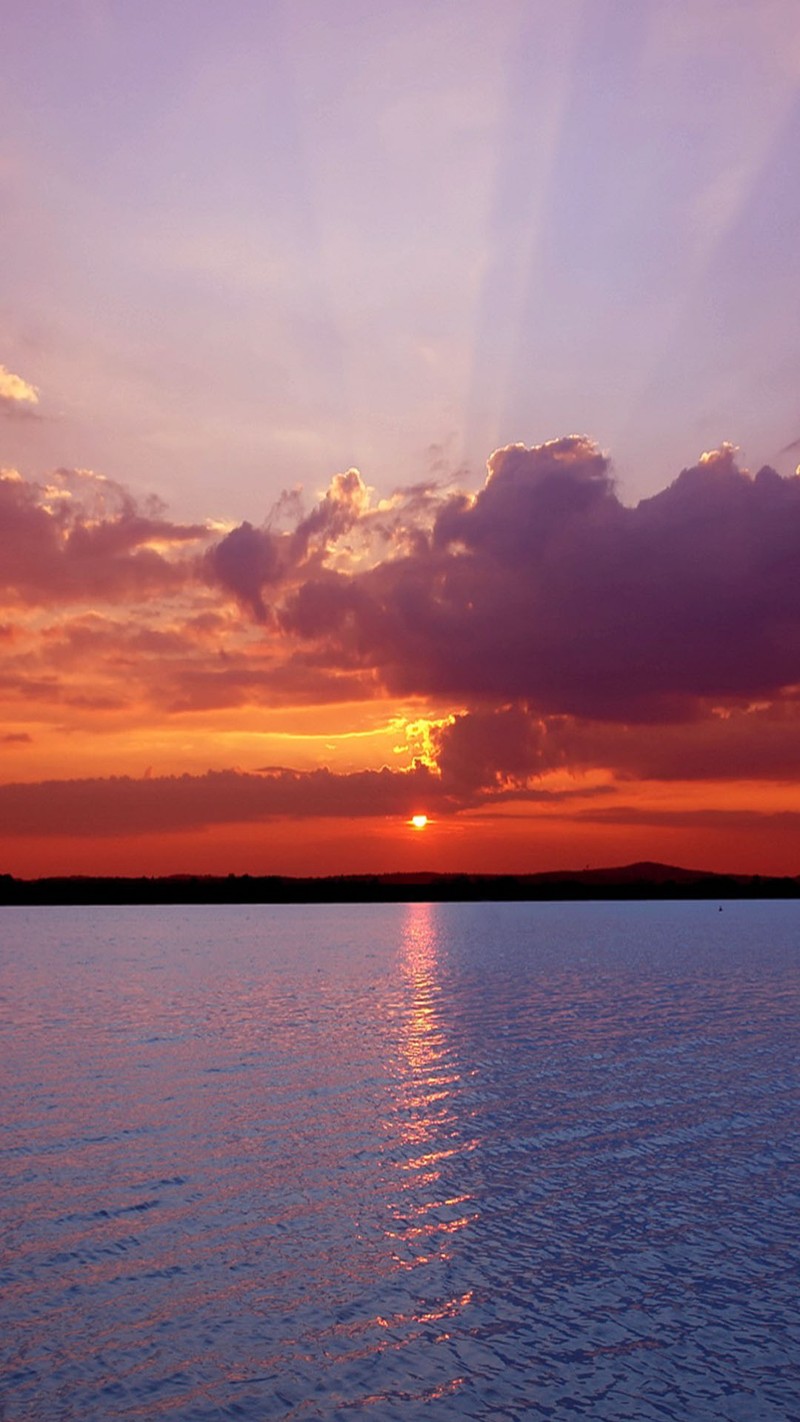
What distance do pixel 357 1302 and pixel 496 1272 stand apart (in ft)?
12.3

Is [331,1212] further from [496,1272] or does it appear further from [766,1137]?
[766,1137]

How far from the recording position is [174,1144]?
38156 mm

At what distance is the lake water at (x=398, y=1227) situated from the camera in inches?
789

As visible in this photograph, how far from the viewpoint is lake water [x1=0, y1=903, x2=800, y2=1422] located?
2005cm

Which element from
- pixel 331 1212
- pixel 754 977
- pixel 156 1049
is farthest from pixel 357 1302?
pixel 754 977

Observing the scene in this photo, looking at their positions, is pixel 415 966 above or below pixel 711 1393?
above

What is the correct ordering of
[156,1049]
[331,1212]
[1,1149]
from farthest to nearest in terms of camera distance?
[156,1049]
[1,1149]
[331,1212]

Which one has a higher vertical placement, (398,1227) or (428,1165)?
(428,1165)

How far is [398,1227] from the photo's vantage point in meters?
29.3

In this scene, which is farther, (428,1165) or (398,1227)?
(428,1165)

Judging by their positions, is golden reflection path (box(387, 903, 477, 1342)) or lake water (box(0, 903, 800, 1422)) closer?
lake water (box(0, 903, 800, 1422))

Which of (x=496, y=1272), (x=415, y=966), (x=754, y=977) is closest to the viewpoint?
(x=496, y=1272)

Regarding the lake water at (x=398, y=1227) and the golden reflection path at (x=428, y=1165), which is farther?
the golden reflection path at (x=428, y=1165)

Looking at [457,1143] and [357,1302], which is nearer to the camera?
[357,1302]
